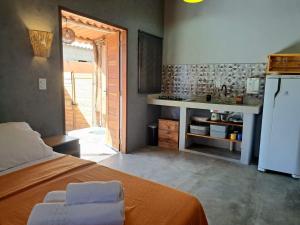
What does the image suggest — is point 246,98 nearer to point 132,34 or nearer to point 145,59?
point 145,59

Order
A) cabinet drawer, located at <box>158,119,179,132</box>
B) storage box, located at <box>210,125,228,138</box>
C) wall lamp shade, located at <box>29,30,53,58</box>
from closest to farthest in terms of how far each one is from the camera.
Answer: wall lamp shade, located at <box>29,30,53,58</box> < storage box, located at <box>210,125,228,138</box> < cabinet drawer, located at <box>158,119,179,132</box>

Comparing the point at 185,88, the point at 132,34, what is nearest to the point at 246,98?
the point at 185,88

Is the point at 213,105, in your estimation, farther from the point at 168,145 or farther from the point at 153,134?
the point at 153,134

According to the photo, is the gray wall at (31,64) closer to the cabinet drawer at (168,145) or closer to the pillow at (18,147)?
the pillow at (18,147)

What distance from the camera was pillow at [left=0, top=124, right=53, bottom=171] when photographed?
5.77 feet

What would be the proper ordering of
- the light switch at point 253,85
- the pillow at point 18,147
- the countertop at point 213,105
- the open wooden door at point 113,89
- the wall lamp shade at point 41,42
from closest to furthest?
1. the pillow at point 18,147
2. the wall lamp shade at point 41,42
3. the countertop at point 213,105
4. the light switch at point 253,85
5. the open wooden door at point 113,89

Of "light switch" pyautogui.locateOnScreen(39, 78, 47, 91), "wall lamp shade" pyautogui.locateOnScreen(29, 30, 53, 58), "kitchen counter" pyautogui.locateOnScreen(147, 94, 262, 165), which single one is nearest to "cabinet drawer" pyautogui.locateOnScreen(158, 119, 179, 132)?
"kitchen counter" pyautogui.locateOnScreen(147, 94, 262, 165)

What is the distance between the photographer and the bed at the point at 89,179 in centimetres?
119

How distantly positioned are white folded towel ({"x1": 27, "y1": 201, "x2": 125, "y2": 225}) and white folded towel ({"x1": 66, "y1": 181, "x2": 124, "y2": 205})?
0.03 meters

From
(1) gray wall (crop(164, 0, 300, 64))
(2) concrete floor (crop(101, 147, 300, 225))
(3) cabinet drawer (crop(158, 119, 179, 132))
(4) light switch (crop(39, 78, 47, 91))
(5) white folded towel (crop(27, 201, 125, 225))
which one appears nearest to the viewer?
(5) white folded towel (crop(27, 201, 125, 225))

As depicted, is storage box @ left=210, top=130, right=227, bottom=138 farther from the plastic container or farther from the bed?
the bed

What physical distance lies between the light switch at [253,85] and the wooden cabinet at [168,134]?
1360 millimetres

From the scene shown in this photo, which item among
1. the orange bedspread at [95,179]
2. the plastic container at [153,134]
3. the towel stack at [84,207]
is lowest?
the plastic container at [153,134]

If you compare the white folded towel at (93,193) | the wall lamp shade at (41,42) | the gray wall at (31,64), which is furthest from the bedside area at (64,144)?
the white folded towel at (93,193)
